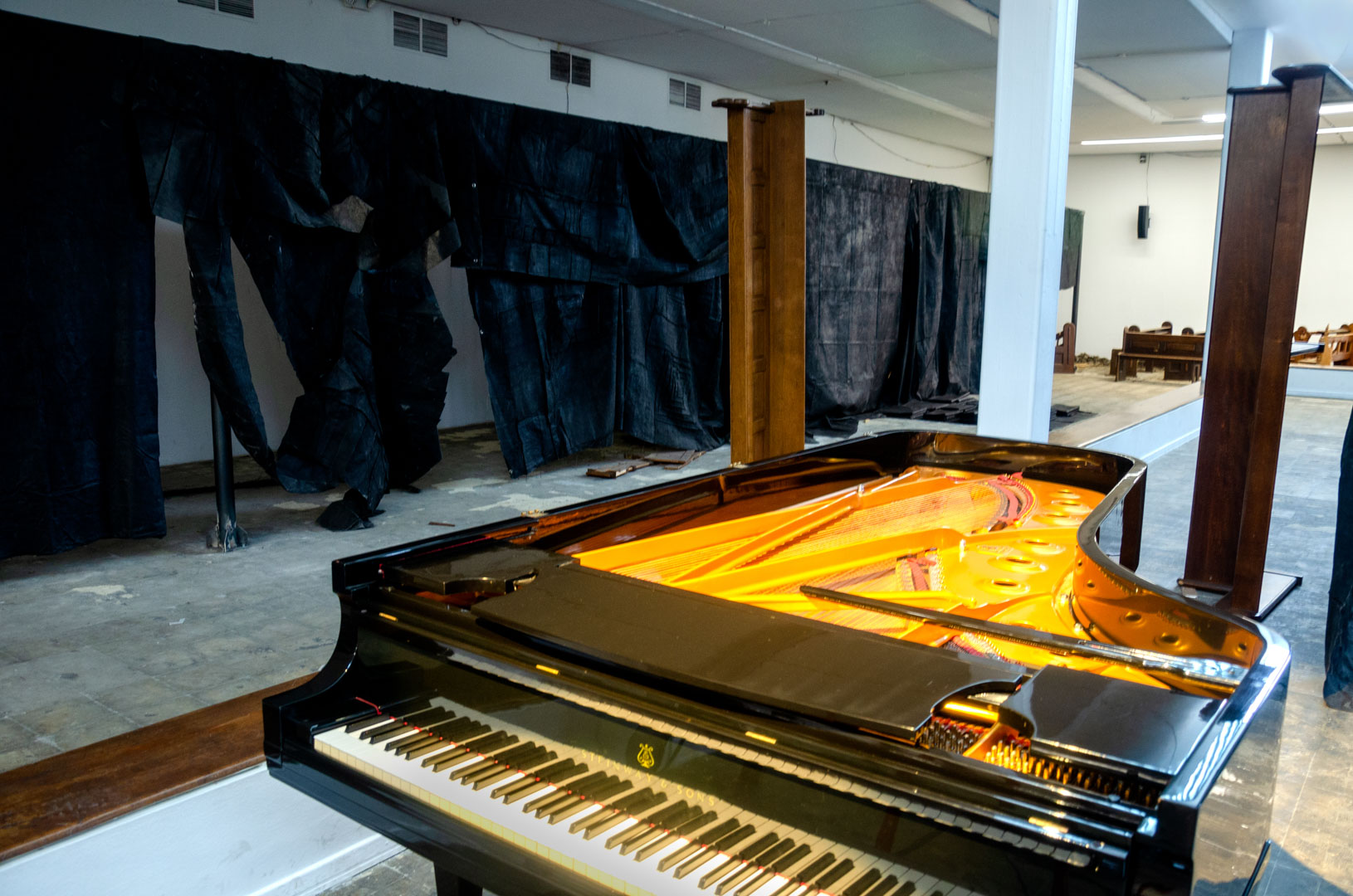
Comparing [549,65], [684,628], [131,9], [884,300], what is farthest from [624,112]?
[684,628]

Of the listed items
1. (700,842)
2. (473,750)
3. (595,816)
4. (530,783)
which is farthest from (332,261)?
(700,842)

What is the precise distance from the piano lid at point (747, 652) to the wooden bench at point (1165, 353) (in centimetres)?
1116

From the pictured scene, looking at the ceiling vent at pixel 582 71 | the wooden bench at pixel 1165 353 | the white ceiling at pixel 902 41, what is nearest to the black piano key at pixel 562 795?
the white ceiling at pixel 902 41

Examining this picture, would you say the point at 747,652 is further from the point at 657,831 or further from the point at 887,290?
the point at 887,290

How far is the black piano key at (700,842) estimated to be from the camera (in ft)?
3.65

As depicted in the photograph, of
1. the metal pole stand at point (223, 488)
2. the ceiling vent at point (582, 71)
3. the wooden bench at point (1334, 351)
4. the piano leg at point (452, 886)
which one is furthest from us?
the wooden bench at point (1334, 351)

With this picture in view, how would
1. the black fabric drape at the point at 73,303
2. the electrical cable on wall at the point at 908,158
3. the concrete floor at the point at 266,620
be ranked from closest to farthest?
the concrete floor at the point at 266,620
the black fabric drape at the point at 73,303
the electrical cable on wall at the point at 908,158

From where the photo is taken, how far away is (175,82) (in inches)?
145

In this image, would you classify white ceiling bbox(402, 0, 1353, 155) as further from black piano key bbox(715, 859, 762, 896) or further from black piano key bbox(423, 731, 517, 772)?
black piano key bbox(715, 859, 762, 896)

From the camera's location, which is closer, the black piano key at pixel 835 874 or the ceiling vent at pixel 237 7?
the black piano key at pixel 835 874

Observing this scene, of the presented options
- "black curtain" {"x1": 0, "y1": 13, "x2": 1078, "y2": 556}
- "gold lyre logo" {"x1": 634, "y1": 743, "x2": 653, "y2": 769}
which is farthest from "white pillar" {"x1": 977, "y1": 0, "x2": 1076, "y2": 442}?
"gold lyre logo" {"x1": 634, "y1": 743, "x2": 653, "y2": 769}

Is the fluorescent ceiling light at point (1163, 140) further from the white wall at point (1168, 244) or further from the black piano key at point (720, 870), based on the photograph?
the black piano key at point (720, 870)

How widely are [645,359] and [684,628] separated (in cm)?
504

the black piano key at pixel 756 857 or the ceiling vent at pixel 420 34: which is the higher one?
the ceiling vent at pixel 420 34
